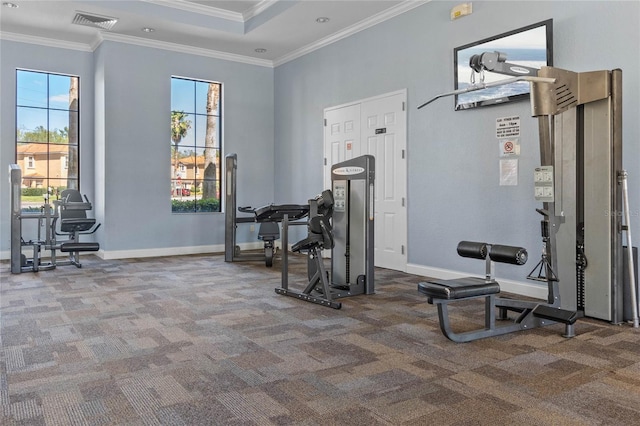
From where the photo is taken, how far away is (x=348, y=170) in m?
5.09

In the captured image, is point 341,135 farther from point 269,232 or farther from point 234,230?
point 234,230

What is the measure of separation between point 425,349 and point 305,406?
1168 mm

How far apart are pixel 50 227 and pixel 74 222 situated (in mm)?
410

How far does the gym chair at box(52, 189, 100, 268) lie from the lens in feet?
21.8

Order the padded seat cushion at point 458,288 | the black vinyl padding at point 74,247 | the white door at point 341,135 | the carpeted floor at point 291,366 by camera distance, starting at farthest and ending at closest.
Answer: the white door at point 341,135, the black vinyl padding at point 74,247, the padded seat cushion at point 458,288, the carpeted floor at point 291,366

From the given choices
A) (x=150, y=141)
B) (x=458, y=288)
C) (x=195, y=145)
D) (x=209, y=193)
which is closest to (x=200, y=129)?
(x=195, y=145)

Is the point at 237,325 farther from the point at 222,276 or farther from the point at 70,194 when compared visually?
the point at 70,194

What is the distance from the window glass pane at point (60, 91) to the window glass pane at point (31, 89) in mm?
86

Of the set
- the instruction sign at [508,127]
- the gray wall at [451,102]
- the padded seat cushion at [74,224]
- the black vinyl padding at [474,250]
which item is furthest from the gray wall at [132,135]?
the black vinyl padding at [474,250]

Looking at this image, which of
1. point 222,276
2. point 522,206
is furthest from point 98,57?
point 522,206

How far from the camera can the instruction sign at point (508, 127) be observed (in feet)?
16.5

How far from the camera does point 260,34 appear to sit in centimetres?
756

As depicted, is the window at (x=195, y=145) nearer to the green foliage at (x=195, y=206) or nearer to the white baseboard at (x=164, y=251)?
the green foliage at (x=195, y=206)

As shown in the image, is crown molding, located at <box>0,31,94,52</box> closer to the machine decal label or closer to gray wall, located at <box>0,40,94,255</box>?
gray wall, located at <box>0,40,94,255</box>
